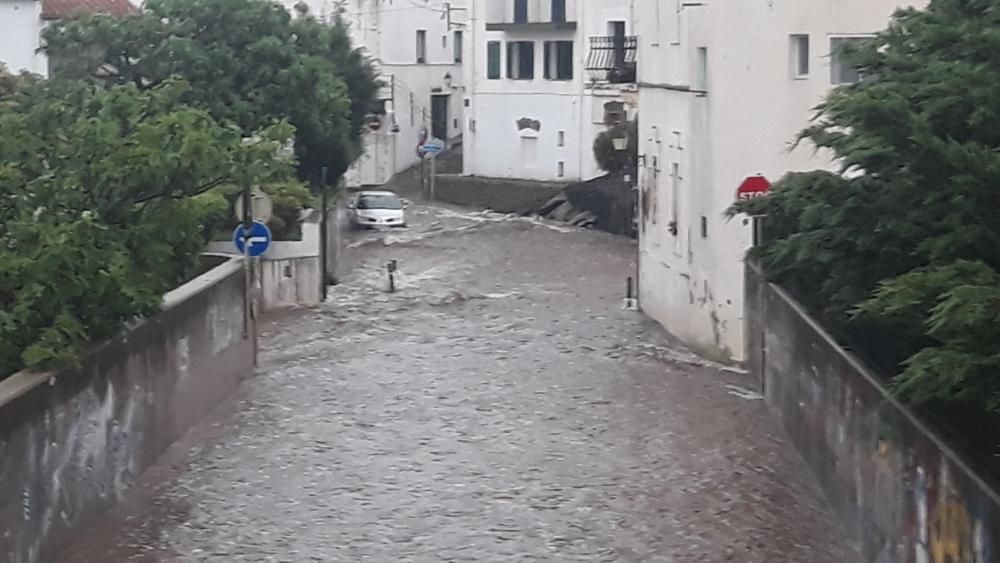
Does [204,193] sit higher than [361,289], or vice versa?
[204,193]

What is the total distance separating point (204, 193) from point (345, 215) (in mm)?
34254

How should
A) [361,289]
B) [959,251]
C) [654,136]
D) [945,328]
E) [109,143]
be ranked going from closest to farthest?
[945,328], [959,251], [109,143], [654,136], [361,289]

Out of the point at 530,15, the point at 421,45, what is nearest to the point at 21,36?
the point at 530,15

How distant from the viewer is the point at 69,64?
36125 mm

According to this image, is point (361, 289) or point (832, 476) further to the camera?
→ point (361, 289)

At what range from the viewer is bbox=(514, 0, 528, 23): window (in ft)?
218

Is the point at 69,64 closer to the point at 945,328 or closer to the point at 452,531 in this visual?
the point at 452,531

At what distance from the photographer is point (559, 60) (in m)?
65.8

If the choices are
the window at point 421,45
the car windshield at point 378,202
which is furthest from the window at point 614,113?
the window at point 421,45

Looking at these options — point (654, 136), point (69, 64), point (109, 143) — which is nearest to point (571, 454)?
point (109, 143)

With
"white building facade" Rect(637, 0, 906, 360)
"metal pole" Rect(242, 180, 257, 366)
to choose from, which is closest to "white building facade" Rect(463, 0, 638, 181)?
"white building facade" Rect(637, 0, 906, 360)

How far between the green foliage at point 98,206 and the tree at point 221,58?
629 inches

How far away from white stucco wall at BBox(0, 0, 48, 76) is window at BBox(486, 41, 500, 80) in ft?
95.0

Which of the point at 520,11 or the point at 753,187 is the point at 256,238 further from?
the point at 520,11
